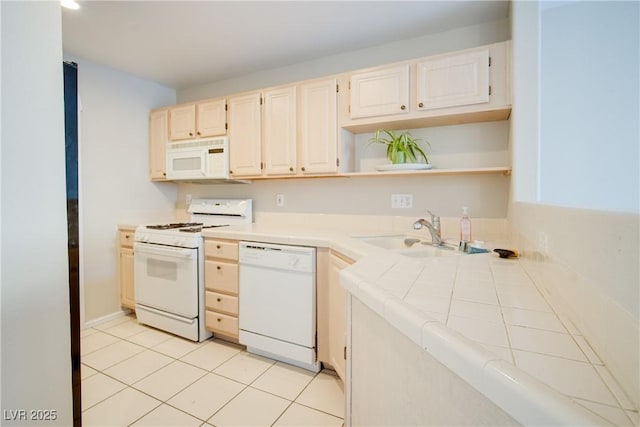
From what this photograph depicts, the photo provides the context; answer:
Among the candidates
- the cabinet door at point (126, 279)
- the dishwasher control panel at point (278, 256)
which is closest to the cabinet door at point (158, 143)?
the cabinet door at point (126, 279)

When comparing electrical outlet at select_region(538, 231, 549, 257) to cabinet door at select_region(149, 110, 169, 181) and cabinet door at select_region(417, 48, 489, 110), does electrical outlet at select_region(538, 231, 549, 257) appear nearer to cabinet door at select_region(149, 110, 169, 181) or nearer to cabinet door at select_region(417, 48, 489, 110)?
cabinet door at select_region(417, 48, 489, 110)

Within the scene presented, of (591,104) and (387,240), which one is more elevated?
(591,104)

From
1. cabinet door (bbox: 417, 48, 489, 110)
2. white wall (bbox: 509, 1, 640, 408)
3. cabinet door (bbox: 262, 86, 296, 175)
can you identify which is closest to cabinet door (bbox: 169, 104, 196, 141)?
cabinet door (bbox: 262, 86, 296, 175)

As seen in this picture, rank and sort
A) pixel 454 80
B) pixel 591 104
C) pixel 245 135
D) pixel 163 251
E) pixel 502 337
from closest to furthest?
pixel 502 337 < pixel 591 104 < pixel 454 80 < pixel 163 251 < pixel 245 135

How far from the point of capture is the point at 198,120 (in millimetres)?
2826

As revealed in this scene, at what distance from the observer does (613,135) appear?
1.70m

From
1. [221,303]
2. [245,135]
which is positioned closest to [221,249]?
[221,303]

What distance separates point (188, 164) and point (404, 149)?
2032 mm

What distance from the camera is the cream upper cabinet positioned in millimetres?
2713

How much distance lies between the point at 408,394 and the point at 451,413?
15 centimetres

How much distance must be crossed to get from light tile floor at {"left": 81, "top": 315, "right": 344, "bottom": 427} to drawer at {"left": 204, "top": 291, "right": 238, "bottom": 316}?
0.29 m

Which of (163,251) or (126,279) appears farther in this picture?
(126,279)

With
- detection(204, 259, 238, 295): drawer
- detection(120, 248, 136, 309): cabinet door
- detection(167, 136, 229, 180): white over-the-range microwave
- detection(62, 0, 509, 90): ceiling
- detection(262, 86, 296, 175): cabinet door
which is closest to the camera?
detection(62, 0, 509, 90): ceiling

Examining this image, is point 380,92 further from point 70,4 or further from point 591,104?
point 70,4
